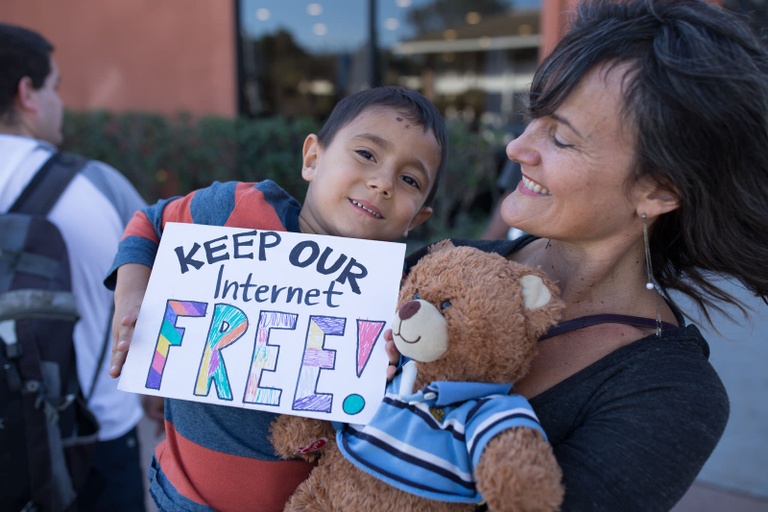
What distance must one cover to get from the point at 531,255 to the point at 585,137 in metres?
0.46

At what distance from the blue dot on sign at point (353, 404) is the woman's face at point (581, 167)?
549mm

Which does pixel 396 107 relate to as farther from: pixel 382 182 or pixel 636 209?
pixel 636 209

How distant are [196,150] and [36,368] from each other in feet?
18.2

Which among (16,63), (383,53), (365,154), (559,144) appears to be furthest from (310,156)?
(383,53)

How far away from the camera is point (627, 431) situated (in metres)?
1.30

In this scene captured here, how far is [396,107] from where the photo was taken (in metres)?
1.93

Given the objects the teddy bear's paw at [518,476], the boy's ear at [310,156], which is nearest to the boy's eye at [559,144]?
the teddy bear's paw at [518,476]

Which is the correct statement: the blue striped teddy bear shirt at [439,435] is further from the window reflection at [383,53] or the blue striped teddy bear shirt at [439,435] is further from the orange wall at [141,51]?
the orange wall at [141,51]

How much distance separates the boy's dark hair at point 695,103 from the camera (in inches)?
54.9

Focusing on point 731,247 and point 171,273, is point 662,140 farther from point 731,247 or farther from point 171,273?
point 171,273

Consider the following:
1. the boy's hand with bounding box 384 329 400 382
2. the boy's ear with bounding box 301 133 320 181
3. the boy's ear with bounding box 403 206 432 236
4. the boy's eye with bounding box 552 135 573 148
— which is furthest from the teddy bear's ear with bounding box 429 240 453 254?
the boy's ear with bounding box 301 133 320 181

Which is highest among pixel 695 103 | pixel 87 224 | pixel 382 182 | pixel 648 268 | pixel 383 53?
pixel 695 103

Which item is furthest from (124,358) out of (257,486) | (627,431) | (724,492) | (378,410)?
(724,492)

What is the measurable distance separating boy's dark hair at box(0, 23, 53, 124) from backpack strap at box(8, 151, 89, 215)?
1.07 feet
